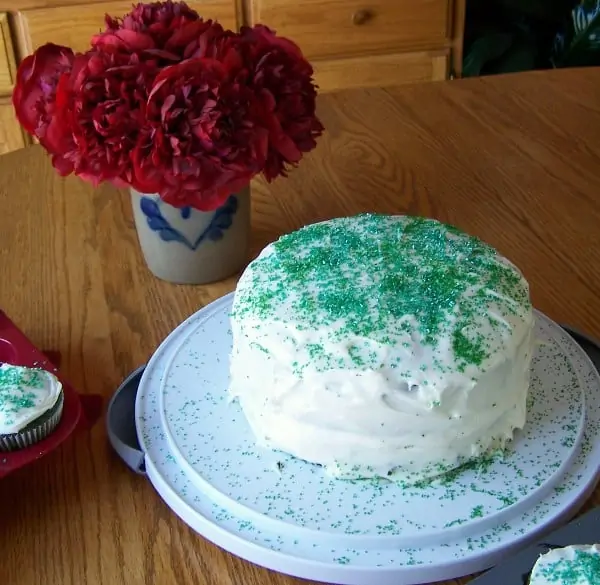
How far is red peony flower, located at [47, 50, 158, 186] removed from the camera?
36.5 inches

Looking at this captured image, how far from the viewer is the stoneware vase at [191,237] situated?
3.59 feet

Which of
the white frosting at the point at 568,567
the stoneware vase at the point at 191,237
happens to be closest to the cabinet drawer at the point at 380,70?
the stoneware vase at the point at 191,237

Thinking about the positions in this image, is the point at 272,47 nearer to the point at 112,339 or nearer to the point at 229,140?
the point at 229,140

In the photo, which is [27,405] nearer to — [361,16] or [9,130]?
[9,130]

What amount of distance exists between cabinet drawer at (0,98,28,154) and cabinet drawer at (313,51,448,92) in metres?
0.99

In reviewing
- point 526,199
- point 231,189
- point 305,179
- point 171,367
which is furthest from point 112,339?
point 526,199

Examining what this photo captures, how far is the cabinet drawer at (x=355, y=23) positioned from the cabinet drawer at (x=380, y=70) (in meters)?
0.03

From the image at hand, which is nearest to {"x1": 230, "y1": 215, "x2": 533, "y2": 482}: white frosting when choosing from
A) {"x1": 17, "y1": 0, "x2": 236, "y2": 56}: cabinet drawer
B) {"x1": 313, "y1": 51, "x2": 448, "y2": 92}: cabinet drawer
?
{"x1": 17, "y1": 0, "x2": 236, "y2": 56}: cabinet drawer

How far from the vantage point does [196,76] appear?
3.05ft

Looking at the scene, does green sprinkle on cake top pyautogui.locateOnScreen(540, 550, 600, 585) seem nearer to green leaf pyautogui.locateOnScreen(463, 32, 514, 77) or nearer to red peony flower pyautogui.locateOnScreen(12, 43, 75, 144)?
red peony flower pyautogui.locateOnScreen(12, 43, 75, 144)

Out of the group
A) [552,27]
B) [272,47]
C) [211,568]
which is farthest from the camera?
[552,27]

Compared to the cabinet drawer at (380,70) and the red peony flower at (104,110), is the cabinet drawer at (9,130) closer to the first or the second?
the cabinet drawer at (380,70)

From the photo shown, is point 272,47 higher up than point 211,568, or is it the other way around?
point 272,47

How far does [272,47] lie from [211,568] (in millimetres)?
634
